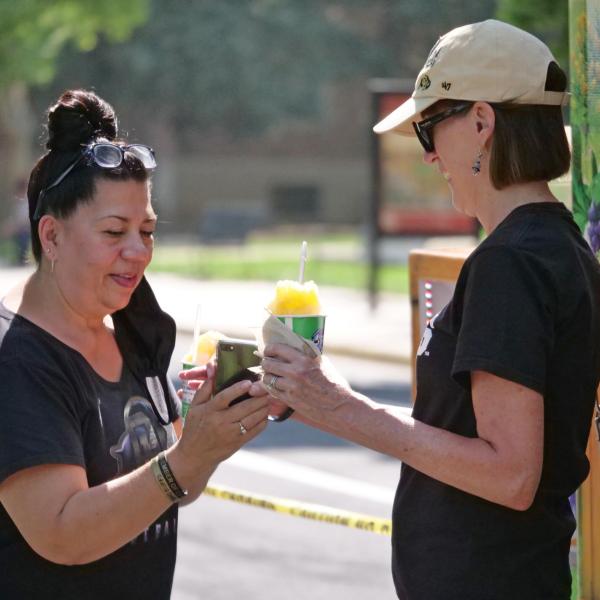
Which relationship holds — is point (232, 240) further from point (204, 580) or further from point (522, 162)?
point (522, 162)

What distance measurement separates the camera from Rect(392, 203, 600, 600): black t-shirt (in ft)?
8.11

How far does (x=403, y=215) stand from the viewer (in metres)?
17.2

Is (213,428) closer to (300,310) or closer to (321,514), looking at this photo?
(300,310)

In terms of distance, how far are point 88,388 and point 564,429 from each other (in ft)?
3.24

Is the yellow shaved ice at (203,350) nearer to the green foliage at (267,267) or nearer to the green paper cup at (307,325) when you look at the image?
the green paper cup at (307,325)

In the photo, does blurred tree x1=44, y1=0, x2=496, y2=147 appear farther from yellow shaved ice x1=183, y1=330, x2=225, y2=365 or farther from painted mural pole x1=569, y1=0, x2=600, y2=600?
yellow shaved ice x1=183, y1=330, x2=225, y2=365

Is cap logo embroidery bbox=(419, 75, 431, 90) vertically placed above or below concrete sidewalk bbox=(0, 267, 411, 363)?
above

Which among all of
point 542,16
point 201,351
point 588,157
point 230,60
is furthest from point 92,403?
point 230,60

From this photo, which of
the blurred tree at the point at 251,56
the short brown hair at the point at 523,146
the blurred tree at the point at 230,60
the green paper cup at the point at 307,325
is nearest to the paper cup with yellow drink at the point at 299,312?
the green paper cup at the point at 307,325

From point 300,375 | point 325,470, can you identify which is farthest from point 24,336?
point 325,470

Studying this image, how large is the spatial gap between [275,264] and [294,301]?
2228 cm

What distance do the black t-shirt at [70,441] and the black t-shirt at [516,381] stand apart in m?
0.58

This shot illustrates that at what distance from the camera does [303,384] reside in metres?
2.62

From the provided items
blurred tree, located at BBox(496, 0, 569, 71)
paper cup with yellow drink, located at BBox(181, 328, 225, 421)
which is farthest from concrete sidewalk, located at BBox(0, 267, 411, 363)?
paper cup with yellow drink, located at BBox(181, 328, 225, 421)
